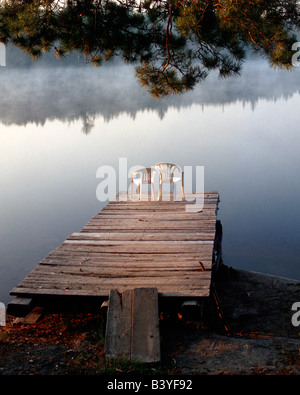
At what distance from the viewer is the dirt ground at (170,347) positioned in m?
3.35

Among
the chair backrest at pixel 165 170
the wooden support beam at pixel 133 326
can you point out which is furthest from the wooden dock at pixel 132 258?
the chair backrest at pixel 165 170

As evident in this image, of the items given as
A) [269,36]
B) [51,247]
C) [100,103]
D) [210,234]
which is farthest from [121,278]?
[100,103]

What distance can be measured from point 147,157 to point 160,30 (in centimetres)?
1034

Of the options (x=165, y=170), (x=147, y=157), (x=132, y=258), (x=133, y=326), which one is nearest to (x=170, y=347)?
(x=133, y=326)

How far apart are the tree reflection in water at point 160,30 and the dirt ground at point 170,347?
9.25 ft

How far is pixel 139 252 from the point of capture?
18.0 ft

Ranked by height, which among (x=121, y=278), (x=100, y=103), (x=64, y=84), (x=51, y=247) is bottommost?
(x=51, y=247)

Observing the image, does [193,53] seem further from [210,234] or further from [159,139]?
[159,139]

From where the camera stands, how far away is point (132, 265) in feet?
16.7

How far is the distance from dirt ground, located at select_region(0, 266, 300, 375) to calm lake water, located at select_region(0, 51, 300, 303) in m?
2.79

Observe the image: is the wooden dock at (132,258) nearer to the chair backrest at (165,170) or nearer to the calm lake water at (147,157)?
the chair backrest at (165,170)

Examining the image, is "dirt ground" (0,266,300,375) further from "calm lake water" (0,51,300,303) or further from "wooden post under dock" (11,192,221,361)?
"calm lake water" (0,51,300,303)

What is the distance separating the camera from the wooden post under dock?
405 centimetres

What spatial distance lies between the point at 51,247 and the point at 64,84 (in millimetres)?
37681
